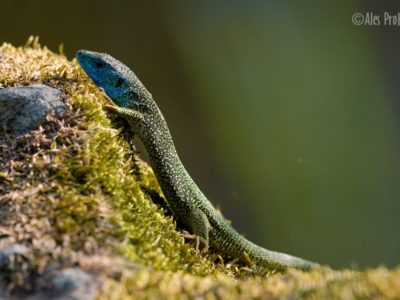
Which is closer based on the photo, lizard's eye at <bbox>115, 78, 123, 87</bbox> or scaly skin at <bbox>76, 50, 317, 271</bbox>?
scaly skin at <bbox>76, 50, 317, 271</bbox>

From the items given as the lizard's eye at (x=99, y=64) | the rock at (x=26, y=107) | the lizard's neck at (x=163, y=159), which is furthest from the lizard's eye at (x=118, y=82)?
the rock at (x=26, y=107)

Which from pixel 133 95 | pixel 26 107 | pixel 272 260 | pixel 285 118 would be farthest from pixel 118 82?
pixel 285 118

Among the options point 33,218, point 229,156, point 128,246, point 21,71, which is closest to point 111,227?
point 128,246

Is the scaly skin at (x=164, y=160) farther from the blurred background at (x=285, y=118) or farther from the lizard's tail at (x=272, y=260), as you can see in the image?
the blurred background at (x=285, y=118)

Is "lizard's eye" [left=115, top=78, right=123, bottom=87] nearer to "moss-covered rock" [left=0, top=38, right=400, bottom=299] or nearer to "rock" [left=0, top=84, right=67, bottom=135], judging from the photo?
"moss-covered rock" [left=0, top=38, right=400, bottom=299]

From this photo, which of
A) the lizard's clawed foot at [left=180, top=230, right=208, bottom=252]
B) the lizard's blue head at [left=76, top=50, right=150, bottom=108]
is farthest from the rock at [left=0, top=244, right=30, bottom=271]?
the lizard's blue head at [left=76, top=50, right=150, bottom=108]

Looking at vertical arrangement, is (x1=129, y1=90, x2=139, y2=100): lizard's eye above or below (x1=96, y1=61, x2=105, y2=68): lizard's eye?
below
